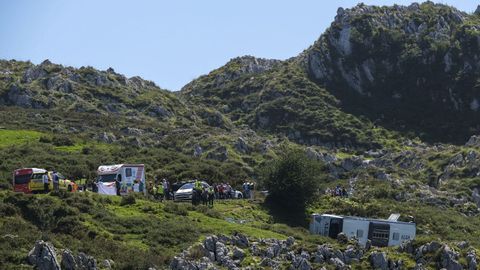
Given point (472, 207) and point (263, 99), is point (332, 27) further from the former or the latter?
point (472, 207)

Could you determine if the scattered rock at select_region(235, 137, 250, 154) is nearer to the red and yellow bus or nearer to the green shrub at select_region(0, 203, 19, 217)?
the red and yellow bus

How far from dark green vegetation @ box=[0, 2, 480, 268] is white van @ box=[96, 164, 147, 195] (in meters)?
5.68

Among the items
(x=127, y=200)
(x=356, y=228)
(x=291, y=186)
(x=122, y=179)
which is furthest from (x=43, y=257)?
(x=291, y=186)

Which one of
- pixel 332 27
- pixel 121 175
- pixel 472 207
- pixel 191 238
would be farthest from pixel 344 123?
pixel 191 238

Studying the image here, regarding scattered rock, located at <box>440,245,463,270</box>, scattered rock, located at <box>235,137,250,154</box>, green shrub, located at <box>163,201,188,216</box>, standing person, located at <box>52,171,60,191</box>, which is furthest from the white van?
scattered rock, located at <box>235,137,250,154</box>

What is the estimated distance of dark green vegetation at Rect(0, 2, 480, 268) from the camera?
54.2 m

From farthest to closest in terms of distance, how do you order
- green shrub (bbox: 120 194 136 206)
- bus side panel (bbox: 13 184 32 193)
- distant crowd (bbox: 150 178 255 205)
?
1. distant crowd (bbox: 150 178 255 205)
2. green shrub (bbox: 120 194 136 206)
3. bus side panel (bbox: 13 184 32 193)

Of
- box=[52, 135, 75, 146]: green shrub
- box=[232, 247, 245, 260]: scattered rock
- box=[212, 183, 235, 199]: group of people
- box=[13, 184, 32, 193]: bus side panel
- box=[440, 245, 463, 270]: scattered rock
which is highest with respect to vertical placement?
box=[52, 135, 75, 146]: green shrub

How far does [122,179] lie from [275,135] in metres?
83.1

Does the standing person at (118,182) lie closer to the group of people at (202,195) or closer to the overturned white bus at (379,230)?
the group of people at (202,195)

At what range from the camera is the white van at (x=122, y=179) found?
224 ft

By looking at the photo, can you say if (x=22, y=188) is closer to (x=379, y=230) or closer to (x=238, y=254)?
(x=238, y=254)

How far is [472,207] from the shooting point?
89.8 m

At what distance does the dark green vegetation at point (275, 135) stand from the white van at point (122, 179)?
5.68m
